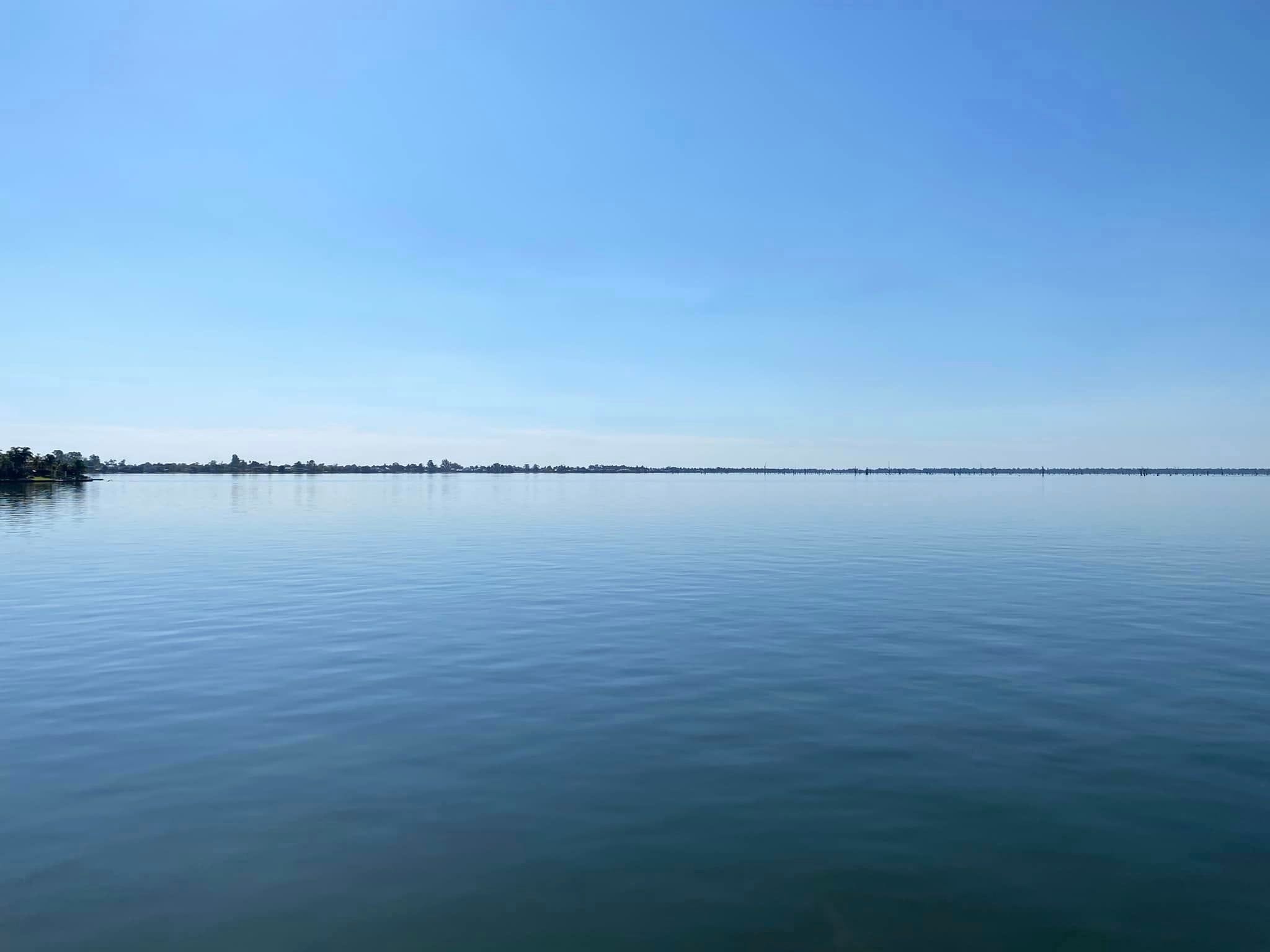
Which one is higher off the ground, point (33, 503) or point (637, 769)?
point (637, 769)

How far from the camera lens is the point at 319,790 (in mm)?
13055

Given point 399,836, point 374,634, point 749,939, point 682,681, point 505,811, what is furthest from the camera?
point 374,634

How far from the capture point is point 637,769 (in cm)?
1397

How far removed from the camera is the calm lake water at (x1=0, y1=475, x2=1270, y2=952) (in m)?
9.46

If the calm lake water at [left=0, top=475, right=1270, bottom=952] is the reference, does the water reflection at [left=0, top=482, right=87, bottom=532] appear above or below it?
below

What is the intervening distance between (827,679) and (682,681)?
12.7ft

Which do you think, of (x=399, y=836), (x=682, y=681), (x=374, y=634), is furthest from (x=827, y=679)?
(x=374, y=634)

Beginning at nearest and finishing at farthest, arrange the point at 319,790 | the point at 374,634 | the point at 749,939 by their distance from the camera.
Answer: the point at 749,939, the point at 319,790, the point at 374,634

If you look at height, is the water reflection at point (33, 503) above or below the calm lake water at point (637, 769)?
below

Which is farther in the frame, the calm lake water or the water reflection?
the water reflection

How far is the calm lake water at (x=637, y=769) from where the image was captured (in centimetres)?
946

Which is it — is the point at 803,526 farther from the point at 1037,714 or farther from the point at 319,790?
the point at 319,790

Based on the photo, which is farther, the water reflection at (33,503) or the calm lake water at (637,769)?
the water reflection at (33,503)

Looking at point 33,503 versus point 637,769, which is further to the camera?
point 33,503
